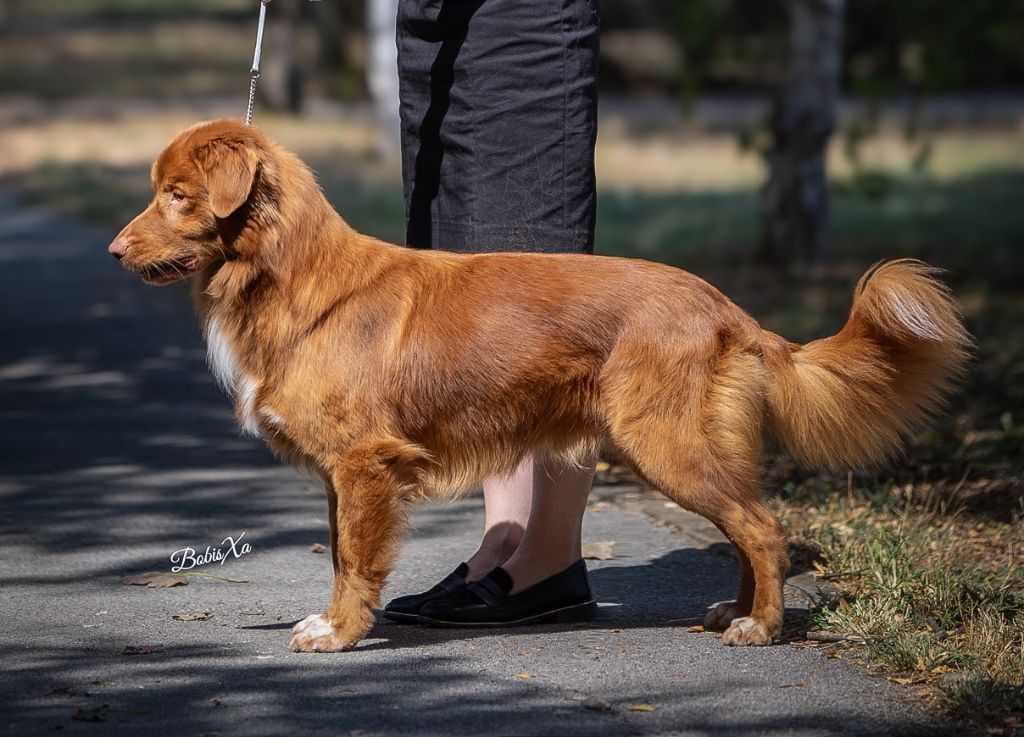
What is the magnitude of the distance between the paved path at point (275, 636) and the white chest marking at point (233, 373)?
685mm

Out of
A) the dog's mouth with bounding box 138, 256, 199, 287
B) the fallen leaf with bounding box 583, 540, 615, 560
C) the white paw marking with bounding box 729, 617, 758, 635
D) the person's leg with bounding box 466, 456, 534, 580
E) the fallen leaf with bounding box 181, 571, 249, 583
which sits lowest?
the fallen leaf with bounding box 583, 540, 615, 560

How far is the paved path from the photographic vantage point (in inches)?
137

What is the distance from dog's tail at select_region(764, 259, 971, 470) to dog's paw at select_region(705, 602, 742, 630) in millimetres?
516

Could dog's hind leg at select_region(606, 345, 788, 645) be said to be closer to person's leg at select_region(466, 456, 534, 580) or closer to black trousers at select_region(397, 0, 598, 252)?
person's leg at select_region(466, 456, 534, 580)

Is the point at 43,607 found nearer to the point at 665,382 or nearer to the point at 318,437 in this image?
the point at 318,437

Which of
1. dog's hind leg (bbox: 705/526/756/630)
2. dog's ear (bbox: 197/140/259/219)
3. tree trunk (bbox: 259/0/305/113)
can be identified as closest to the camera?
dog's ear (bbox: 197/140/259/219)

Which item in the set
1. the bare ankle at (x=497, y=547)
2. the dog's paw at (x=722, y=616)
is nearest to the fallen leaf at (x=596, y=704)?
the dog's paw at (x=722, y=616)

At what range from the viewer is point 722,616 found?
4.20 meters

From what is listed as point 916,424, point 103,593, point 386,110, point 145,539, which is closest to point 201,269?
point 103,593

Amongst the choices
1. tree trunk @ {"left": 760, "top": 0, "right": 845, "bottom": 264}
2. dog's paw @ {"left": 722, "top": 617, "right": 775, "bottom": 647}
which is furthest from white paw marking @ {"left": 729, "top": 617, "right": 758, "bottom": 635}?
tree trunk @ {"left": 760, "top": 0, "right": 845, "bottom": 264}

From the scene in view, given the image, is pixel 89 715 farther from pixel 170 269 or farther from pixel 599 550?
pixel 599 550
